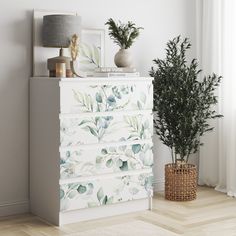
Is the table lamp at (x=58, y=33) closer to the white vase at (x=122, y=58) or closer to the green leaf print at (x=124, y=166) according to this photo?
A: the white vase at (x=122, y=58)

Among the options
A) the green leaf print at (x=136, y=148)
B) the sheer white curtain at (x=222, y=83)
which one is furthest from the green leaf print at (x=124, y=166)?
the sheer white curtain at (x=222, y=83)

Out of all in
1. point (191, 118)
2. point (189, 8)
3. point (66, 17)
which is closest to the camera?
point (66, 17)

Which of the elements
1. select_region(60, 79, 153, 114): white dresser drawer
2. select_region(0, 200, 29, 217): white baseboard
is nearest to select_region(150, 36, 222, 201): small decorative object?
select_region(60, 79, 153, 114): white dresser drawer

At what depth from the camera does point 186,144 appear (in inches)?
185

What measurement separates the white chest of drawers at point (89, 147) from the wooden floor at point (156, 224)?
13cm

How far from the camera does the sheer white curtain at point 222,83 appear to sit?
194 inches

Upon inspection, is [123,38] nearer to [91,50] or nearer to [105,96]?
[91,50]

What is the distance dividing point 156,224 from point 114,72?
1.22 metres

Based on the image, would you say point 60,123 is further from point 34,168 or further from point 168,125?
point 168,125

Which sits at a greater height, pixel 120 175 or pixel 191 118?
pixel 191 118

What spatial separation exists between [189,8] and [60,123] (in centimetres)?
204

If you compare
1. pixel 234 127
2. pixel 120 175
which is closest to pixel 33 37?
pixel 120 175

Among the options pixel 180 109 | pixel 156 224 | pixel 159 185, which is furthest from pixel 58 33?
pixel 159 185

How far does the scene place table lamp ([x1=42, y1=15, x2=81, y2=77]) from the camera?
415 cm
